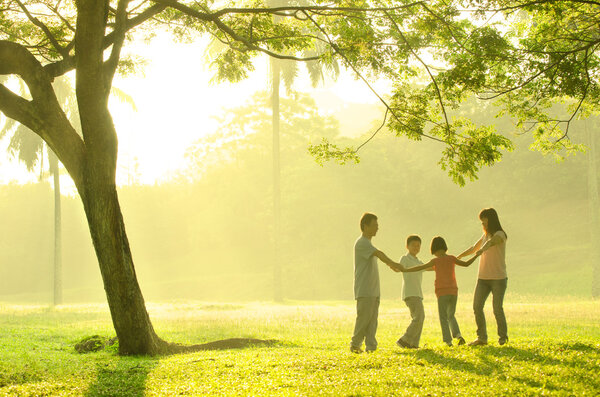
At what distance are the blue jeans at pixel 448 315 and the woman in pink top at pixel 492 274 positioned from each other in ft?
1.18

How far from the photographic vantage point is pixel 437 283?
9578mm

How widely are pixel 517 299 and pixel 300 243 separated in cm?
2279

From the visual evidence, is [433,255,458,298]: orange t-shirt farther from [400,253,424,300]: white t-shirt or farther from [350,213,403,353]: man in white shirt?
[350,213,403,353]: man in white shirt

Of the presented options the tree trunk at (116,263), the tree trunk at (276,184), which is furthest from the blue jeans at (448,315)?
the tree trunk at (276,184)

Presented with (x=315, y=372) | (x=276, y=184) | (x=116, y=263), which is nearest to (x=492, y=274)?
(x=315, y=372)

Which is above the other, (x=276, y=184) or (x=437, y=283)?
(x=276, y=184)

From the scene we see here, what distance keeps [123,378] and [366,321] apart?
356cm

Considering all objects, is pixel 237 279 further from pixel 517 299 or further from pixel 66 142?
pixel 66 142

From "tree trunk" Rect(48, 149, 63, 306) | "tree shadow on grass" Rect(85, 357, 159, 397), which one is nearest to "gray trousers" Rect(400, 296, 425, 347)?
"tree shadow on grass" Rect(85, 357, 159, 397)

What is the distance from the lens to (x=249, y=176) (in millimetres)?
53688

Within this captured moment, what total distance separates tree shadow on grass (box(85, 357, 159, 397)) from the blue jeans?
4.45 meters

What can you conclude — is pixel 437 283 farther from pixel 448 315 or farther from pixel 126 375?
pixel 126 375

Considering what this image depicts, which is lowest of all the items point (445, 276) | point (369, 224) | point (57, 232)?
point (445, 276)

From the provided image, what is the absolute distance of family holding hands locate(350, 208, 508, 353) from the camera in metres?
9.18
